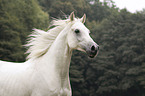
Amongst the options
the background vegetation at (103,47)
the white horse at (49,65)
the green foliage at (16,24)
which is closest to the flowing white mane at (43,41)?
the white horse at (49,65)

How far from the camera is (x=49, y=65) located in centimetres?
393

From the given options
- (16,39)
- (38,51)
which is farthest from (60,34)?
(16,39)

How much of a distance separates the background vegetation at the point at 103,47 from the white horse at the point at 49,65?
19.0 metres

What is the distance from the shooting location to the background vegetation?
81.4ft

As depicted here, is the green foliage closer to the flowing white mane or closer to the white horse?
the flowing white mane

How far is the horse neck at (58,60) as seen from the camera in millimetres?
3871

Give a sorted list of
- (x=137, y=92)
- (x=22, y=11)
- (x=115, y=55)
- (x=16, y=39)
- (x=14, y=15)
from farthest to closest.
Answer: (x=115, y=55) → (x=137, y=92) → (x=22, y=11) → (x=14, y=15) → (x=16, y=39)

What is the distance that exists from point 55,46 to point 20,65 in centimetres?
78

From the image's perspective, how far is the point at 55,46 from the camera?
409 centimetres

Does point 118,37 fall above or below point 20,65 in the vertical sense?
above

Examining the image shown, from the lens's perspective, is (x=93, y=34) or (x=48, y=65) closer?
(x=48, y=65)

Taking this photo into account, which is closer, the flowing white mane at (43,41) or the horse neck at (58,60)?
the horse neck at (58,60)

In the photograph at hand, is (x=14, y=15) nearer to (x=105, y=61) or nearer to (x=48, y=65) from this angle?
(x=105, y=61)

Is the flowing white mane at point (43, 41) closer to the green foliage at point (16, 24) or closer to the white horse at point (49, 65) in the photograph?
the white horse at point (49, 65)
